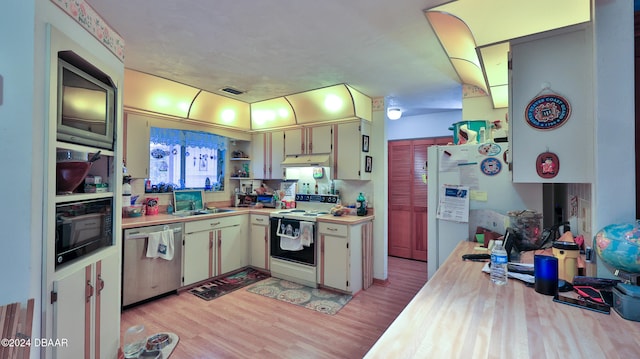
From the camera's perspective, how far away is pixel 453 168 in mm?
2449

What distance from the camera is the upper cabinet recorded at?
1412 millimetres

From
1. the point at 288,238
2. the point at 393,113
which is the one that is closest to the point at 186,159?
the point at 288,238

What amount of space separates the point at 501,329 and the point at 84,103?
220 cm

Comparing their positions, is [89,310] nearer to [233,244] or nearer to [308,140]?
[233,244]

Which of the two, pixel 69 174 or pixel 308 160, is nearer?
pixel 69 174

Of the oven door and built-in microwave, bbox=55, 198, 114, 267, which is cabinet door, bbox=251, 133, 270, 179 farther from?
built-in microwave, bbox=55, 198, 114, 267

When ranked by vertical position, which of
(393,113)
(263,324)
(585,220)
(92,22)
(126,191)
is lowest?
(263,324)

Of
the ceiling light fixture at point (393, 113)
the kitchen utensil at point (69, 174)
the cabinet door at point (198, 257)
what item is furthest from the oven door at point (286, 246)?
the kitchen utensil at point (69, 174)

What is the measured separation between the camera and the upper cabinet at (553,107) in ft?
4.63

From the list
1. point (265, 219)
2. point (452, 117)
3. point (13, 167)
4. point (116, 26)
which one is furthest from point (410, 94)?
point (13, 167)

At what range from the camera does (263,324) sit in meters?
2.58

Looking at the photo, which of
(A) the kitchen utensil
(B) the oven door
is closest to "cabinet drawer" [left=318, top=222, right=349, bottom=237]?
(B) the oven door

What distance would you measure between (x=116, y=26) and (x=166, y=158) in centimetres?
204

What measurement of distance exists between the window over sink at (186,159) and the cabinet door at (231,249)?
88 centimetres
